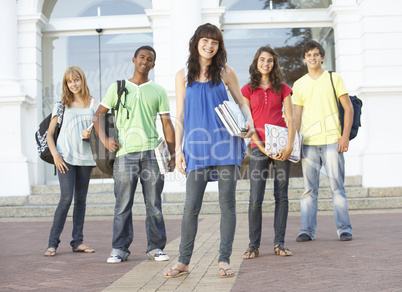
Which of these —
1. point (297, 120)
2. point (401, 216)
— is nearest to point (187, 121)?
point (297, 120)

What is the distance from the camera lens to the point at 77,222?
5.91m

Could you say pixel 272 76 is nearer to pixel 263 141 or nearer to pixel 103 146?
pixel 263 141

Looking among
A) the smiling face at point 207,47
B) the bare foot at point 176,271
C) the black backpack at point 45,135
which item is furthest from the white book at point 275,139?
the black backpack at point 45,135

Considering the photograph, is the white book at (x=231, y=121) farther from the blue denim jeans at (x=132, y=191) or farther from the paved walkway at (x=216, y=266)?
the blue denim jeans at (x=132, y=191)

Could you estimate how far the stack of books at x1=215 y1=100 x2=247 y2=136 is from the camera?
4.21m

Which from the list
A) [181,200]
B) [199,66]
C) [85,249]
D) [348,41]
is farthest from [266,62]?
[348,41]

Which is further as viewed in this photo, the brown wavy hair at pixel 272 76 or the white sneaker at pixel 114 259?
the brown wavy hair at pixel 272 76

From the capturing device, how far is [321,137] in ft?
20.5

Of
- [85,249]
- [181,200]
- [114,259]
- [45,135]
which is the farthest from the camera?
[181,200]

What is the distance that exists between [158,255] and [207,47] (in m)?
1.97

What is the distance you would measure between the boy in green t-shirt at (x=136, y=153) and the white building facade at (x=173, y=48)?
541 centimetres

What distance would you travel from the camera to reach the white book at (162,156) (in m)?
4.88

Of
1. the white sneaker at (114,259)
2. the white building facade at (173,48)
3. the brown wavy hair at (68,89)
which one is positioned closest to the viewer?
the white sneaker at (114,259)

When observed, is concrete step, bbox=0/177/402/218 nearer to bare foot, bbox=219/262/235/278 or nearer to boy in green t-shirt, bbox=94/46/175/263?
boy in green t-shirt, bbox=94/46/175/263
